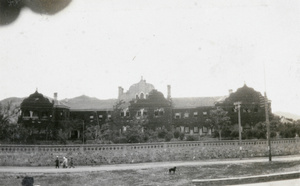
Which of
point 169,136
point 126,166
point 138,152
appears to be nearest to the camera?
point 126,166

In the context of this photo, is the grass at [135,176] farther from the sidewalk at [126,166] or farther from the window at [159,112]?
the window at [159,112]

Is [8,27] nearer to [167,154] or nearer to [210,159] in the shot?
[167,154]

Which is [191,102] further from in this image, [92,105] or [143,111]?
[92,105]

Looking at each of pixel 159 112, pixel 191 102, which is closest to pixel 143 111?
pixel 159 112

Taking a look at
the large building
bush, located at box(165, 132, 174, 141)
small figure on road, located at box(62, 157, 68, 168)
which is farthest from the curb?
the large building

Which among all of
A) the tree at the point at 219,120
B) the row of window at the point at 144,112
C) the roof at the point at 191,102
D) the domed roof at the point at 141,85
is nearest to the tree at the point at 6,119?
the domed roof at the point at 141,85
